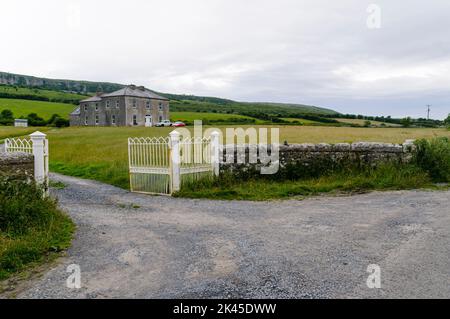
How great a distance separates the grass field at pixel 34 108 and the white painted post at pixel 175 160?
83397 millimetres

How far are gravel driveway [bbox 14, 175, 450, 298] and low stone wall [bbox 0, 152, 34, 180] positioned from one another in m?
1.37

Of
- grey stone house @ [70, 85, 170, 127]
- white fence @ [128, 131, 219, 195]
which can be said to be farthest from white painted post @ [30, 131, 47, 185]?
grey stone house @ [70, 85, 170, 127]

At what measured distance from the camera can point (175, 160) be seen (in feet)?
38.2

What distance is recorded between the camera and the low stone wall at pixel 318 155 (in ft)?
41.4

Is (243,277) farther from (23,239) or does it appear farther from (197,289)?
(23,239)

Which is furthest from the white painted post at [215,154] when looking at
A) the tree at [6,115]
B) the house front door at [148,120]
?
the tree at [6,115]

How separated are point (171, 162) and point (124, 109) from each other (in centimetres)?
6180

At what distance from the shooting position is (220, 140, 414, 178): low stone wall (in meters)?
12.6

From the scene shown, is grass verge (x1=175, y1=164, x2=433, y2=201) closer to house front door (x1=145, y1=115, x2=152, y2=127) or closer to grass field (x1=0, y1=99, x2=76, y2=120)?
house front door (x1=145, y1=115, x2=152, y2=127)

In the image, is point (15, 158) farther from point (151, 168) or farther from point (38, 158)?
point (151, 168)

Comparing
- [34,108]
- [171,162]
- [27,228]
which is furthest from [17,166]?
[34,108]

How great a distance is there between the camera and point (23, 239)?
6.23 metres

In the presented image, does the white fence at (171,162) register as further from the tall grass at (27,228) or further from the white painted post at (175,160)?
the tall grass at (27,228)
